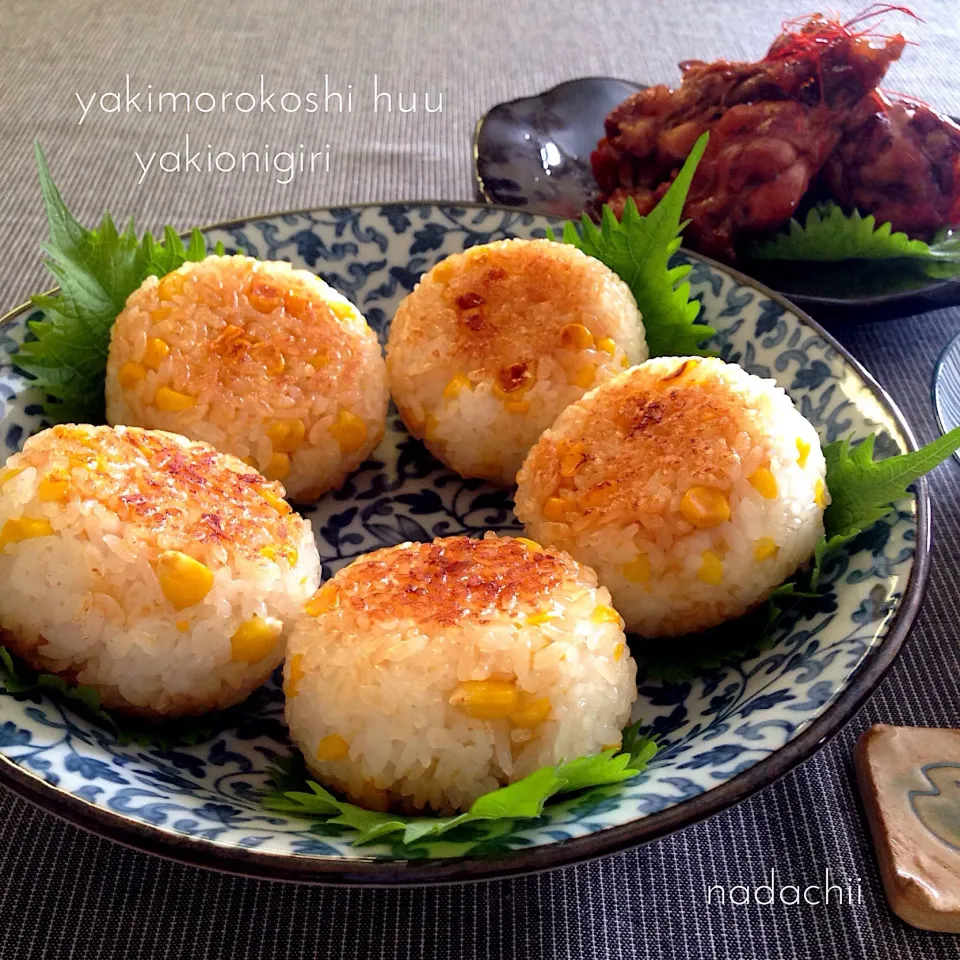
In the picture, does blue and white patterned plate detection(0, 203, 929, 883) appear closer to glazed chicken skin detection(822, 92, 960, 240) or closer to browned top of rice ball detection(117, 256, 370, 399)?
browned top of rice ball detection(117, 256, 370, 399)

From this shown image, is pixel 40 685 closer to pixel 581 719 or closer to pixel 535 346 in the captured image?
pixel 581 719

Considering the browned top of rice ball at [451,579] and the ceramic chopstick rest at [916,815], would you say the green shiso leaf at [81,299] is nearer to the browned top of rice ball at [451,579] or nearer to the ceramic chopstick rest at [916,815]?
the browned top of rice ball at [451,579]

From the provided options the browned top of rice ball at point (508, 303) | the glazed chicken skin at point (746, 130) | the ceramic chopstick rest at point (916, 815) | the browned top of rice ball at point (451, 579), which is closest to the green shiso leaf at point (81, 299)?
the browned top of rice ball at point (508, 303)

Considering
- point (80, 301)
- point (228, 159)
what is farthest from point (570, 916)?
point (228, 159)

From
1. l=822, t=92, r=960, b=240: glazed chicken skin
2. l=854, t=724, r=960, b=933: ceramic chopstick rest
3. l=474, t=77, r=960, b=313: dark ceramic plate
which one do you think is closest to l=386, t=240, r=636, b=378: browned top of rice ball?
l=474, t=77, r=960, b=313: dark ceramic plate

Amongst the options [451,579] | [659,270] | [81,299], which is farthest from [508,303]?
[81,299]

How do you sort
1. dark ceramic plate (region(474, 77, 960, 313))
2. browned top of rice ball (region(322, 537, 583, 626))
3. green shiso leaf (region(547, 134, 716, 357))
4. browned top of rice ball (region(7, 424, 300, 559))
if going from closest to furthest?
browned top of rice ball (region(322, 537, 583, 626)), browned top of rice ball (region(7, 424, 300, 559)), green shiso leaf (region(547, 134, 716, 357)), dark ceramic plate (region(474, 77, 960, 313))
